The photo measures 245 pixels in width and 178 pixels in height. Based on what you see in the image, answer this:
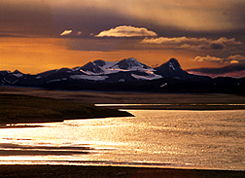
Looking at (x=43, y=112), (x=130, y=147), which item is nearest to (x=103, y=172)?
(x=130, y=147)

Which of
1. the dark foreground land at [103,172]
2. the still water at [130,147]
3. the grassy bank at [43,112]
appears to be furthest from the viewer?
the grassy bank at [43,112]

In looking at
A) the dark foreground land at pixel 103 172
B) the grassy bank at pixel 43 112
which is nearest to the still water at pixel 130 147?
the dark foreground land at pixel 103 172

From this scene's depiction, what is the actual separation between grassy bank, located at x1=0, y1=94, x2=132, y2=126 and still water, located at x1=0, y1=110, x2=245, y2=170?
45.7 feet

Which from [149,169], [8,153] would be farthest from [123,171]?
[8,153]

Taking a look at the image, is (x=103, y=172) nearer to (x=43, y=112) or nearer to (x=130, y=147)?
(x=130, y=147)

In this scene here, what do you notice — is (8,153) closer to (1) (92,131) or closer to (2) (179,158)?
(2) (179,158)

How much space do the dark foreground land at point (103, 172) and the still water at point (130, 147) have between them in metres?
1.60

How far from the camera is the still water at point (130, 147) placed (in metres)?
26.5

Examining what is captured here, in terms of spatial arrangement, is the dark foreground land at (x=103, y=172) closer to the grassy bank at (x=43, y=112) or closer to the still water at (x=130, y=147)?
the still water at (x=130, y=147)

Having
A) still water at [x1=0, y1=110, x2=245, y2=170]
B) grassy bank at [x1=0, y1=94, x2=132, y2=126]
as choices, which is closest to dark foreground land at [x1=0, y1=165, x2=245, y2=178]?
still water at [x1=0, y1=110, x2=245, y2=170]

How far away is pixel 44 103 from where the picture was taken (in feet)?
245

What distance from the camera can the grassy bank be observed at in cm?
5857

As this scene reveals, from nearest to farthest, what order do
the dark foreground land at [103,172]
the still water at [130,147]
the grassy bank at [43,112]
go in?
the dark foreground land at [103,172], the still water at [130,147], the grassy bank at [43,112]

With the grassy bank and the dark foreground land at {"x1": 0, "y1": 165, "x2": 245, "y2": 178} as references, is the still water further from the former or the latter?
the grassy bank
